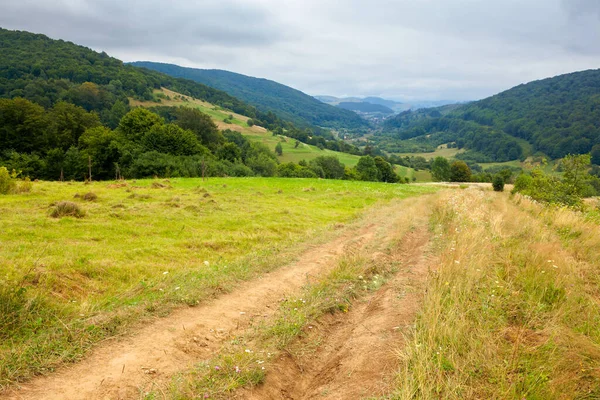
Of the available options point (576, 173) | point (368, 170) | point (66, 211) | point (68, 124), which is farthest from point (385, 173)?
point (66, 211)

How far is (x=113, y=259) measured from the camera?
31.7 feet

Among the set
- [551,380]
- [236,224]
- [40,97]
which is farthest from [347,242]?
[40,97]

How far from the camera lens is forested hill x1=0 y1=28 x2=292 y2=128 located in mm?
92938

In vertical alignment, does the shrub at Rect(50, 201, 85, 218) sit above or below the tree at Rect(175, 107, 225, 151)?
below

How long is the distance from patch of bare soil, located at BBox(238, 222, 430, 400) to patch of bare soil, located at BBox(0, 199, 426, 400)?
0.08 ft

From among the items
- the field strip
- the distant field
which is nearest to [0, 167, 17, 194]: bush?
the field strip

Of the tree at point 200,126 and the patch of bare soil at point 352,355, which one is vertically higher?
the tree at point 200,126

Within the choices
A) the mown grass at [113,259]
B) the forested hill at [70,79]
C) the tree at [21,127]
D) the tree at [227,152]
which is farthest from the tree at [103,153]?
the forested hill at [70,79]

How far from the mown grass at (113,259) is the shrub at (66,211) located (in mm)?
392

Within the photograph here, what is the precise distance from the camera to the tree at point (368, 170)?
286ft

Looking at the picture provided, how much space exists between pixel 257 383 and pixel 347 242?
934 cm

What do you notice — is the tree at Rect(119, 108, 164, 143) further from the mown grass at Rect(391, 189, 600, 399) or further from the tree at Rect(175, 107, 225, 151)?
the mown grass at Rect(391, 189, 600, 399)

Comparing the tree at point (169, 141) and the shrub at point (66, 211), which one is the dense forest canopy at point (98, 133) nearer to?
the tree at point (169, 141)

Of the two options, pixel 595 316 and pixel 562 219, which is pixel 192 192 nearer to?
pixel 562 219
